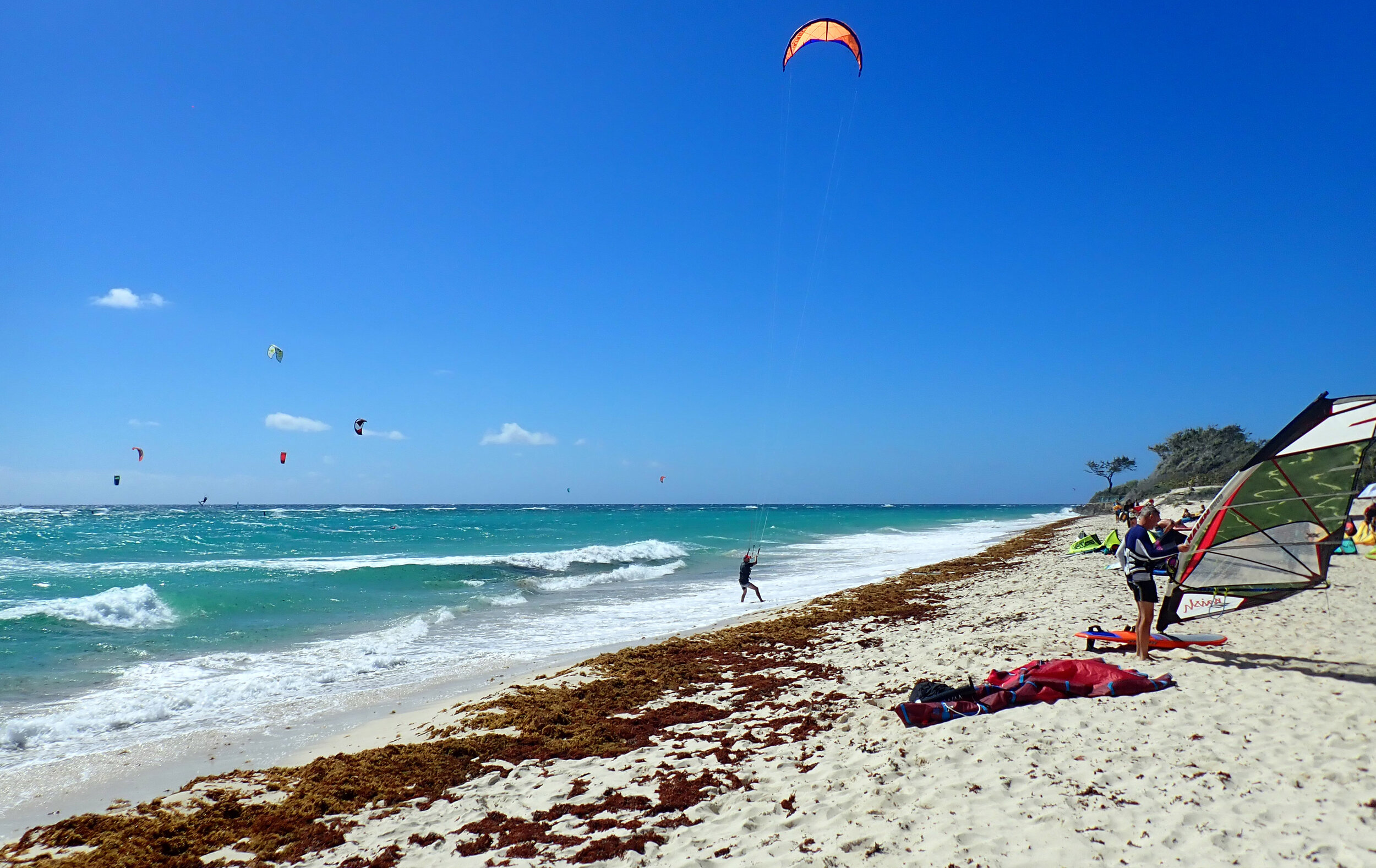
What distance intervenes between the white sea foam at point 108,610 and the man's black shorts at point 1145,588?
1598cm

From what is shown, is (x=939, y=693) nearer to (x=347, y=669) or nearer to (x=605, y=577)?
(x=347, y=669)

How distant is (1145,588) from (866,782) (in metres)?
4.33

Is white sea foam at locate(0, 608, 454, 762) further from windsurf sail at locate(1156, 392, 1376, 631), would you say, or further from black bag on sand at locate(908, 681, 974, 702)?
windsurf sail at locate(1156, 392, 1376, 631)

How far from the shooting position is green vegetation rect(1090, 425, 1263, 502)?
64.3 m

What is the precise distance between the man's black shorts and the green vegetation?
61951mm

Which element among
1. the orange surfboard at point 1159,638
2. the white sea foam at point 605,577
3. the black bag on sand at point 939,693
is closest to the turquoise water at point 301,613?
the white sea foam at point 605,577

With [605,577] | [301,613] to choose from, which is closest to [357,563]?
[605,577]

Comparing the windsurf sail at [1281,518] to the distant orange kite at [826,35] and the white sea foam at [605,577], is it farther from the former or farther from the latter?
the white sea foam at [605,577]

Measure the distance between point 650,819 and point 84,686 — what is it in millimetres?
8982

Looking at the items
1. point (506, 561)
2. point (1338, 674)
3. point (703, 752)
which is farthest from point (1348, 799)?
point (506, 561)

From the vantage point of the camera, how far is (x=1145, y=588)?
695cm

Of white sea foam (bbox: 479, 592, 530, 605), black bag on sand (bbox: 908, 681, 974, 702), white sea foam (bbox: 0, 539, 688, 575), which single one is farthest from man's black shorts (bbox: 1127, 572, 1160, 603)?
white sea foam (bbox: 0, 539, 688, 575)

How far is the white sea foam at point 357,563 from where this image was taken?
2234 centimetres

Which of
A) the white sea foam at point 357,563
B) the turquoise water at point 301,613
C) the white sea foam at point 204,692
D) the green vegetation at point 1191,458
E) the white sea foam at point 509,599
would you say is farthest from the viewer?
the green vegetation at point 1191,458
